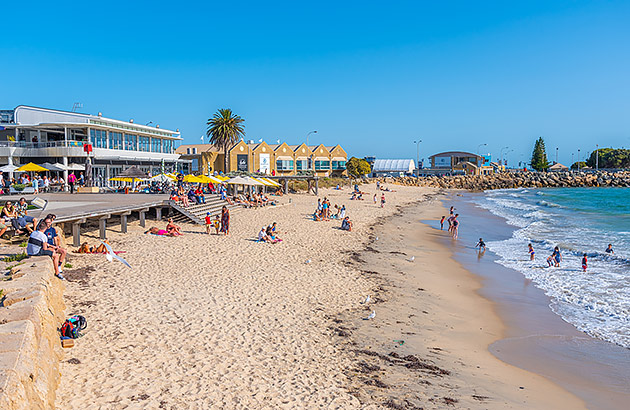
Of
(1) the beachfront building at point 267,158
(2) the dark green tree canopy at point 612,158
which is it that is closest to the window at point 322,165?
(1) the beachfront building at point 267,158

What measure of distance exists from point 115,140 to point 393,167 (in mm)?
78489

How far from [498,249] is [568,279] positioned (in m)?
5.83

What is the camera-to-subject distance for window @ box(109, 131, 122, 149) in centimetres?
3727

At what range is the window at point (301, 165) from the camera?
6988 cm

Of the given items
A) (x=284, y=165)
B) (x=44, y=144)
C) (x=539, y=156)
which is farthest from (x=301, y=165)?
(x=539, y=156)

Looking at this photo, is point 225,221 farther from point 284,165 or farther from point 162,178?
point 284,165

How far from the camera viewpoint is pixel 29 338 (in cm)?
588

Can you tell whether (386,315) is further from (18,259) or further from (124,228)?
(124,228)

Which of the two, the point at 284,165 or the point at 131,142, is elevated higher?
the point at 131,142

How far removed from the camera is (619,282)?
49.6 ft

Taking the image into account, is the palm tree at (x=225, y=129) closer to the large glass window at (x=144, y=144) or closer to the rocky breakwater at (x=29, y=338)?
the large glass window at (x=144, y=144)

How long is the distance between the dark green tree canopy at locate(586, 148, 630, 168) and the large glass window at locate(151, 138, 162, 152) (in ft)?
428

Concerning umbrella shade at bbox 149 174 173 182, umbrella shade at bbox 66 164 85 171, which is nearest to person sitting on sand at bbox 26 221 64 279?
umbrella shade at bbox 149 174 173 182

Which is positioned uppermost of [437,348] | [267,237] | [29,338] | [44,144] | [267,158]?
[267,158]
